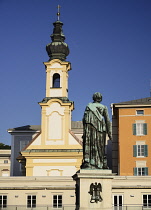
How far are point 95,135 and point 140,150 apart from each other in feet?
101

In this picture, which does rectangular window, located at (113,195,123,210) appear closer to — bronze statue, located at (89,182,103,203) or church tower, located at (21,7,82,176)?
bronze statue, located at (89,182,103,203)

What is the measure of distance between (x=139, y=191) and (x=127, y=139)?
14180mm

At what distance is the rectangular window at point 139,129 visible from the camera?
4816 cm

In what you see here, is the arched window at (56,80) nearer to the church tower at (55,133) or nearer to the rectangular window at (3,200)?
the church tower at (55,133)

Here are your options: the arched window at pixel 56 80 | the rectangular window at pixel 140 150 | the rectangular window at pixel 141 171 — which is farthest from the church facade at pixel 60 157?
the rectangular window at pixel 141 171

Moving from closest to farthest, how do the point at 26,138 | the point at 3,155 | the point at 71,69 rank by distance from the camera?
→ 1. the point at 71,69
2. the point at 26,138
3. the point at 3,155

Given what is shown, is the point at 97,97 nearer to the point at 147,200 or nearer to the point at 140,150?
the point at 147,200

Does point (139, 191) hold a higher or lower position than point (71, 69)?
lower

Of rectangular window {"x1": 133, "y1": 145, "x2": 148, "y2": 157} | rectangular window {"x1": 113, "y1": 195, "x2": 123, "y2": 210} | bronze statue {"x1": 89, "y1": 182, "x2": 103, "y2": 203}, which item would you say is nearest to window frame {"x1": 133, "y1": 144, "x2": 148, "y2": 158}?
rectangular window {"x1": 133, "y1": 145, "x2": 148, "y2": 157}

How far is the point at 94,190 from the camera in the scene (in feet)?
56.5

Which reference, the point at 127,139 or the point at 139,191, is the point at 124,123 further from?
the point at 139,191

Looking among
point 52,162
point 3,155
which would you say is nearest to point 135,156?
point 52,162

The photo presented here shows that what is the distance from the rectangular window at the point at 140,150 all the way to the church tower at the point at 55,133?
6909 mm

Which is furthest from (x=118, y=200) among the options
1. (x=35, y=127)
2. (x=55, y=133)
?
(x=35, y=127)
